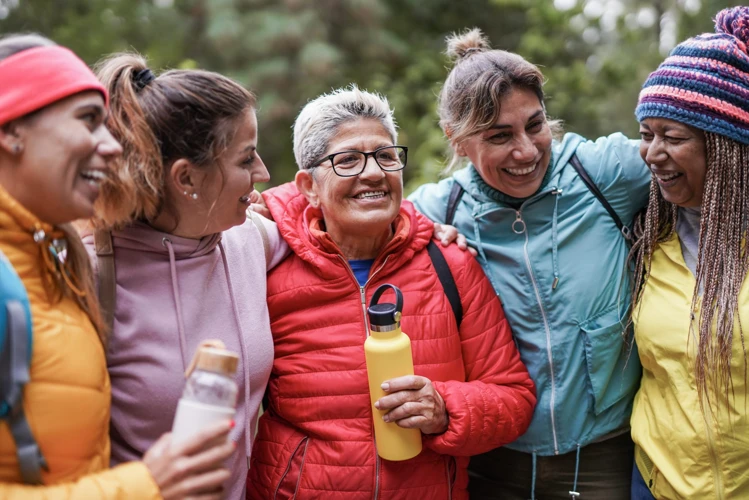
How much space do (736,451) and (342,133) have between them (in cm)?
183

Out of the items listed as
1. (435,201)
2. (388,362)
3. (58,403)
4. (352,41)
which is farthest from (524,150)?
(352,41)

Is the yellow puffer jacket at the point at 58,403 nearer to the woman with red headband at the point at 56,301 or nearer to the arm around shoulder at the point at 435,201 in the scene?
the woman with red headband at the point at 56,301

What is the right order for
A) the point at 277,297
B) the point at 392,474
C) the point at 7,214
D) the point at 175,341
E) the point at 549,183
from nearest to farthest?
the point at 7,214 < the point at 175,341 < the point at 392,474 < the point at 277,297 < the point at 549,183

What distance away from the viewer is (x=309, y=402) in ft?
7.82

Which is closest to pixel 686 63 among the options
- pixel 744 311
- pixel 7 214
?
pixel 744 311

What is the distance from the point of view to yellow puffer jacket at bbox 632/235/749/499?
7.31 feet

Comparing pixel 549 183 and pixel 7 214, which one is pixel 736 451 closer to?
pixel 549 183

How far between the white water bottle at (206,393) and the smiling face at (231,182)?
71cm

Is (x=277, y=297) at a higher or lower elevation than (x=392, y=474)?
higher

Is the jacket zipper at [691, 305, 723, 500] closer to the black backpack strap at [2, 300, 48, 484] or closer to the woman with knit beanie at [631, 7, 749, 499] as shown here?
the woman with knit beanie at [631, 7, 749, 499]

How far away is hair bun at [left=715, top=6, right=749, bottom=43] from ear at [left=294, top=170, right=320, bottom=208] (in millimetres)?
1696

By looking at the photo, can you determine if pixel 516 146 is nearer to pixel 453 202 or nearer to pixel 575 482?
pixel 453 202

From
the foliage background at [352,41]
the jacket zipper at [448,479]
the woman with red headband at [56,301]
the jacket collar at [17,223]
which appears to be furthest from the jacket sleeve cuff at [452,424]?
the foliage background at [352,41]

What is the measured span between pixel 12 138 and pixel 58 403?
2.10 feet
